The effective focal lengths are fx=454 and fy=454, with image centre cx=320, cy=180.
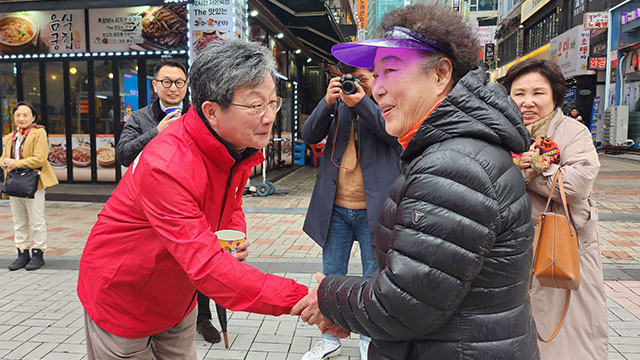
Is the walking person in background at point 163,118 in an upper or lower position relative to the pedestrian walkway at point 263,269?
upper

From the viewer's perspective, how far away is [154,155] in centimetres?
164

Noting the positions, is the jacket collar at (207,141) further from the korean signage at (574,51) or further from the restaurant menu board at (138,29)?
the korean signage at (574,51)

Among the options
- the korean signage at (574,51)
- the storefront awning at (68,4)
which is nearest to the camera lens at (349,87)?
the storefront awning at (68,4)

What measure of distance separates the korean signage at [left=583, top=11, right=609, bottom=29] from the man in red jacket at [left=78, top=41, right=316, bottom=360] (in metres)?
26.5

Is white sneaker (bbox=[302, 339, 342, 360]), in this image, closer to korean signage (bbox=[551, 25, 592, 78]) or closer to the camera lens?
the camera lens

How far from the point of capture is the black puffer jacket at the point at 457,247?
1210mm

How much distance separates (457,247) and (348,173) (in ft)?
6.76

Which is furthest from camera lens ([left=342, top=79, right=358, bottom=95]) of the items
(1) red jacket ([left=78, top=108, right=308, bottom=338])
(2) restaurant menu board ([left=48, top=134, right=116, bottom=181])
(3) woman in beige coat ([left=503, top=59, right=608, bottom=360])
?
(2) restaurant menu board ([left=48, top=134, right=116, bottom=181])

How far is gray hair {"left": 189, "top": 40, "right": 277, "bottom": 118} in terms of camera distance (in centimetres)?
163

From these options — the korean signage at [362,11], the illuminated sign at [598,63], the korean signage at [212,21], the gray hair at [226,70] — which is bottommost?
the gray hair at [226,70]

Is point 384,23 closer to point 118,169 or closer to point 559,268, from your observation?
point 559,268

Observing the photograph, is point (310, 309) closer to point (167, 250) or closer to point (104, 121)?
point (167, 250)

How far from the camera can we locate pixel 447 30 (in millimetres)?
1403

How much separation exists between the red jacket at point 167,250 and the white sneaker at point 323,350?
162 cm
